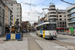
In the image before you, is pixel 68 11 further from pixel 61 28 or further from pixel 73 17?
pixel 61 28

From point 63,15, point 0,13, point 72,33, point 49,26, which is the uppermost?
point 63,15

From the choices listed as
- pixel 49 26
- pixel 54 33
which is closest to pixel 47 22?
pixel 49 26

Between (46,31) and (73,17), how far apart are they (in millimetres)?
43009

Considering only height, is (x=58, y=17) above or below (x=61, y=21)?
above

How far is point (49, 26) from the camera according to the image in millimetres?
18031

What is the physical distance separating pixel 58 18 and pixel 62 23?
709 centimetres

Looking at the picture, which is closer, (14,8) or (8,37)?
(8,37)

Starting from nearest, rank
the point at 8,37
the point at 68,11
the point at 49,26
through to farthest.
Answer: the point at 8,37, the point at 49,26, the point at 68,11

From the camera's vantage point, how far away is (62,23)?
244 ft

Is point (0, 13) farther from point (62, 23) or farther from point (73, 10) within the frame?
point (62, 23)

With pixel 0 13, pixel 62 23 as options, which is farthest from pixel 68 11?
pixel 0 13

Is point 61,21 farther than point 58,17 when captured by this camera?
No

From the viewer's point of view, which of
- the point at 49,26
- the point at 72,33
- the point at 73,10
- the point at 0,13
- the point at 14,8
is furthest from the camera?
the point at 14,8

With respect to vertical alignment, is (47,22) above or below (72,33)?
above
